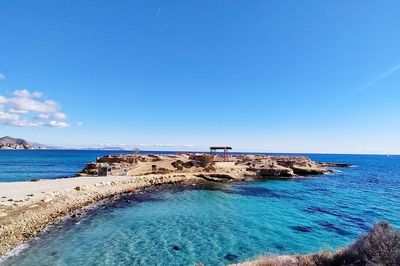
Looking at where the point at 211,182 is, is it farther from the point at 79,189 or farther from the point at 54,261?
the point at 54,261

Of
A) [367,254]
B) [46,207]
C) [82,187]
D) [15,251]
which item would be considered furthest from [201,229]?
[82,187]

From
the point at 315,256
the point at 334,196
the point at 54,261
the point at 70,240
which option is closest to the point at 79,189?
the point at 70,240

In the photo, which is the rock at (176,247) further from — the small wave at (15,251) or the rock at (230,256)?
the small wave at (15,251)

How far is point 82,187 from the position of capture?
110 feet

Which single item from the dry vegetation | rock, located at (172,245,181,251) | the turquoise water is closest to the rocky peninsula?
the turquoise water

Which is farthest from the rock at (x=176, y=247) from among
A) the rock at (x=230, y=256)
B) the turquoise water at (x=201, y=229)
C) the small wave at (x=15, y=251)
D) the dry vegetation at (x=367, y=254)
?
the small wave at (x=15, y=251)

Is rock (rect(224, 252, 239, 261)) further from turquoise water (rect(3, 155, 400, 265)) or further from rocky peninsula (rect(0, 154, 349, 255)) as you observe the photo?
rocky peninsula (rect(0, 154, 349, 255))

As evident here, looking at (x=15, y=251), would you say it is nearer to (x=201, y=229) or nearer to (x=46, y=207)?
(x=46, y=207)

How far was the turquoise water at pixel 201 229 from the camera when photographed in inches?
617

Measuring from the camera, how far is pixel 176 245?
17.4 meters

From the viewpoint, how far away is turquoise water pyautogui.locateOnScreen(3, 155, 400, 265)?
617 inches

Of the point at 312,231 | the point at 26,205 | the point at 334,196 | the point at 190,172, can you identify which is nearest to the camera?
the point at 312,231

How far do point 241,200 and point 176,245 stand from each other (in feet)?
58.3

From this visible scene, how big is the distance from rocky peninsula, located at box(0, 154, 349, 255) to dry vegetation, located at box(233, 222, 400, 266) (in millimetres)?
15451
